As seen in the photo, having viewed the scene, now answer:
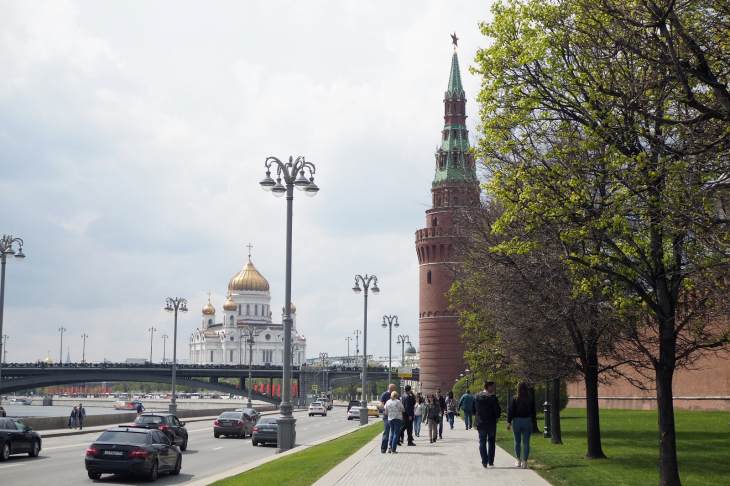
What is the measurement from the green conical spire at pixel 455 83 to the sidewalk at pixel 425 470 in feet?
261

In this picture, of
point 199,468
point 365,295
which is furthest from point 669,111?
point 365,295

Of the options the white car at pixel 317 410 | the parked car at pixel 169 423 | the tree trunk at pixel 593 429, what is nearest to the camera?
the tree trunk at pixel 593 429

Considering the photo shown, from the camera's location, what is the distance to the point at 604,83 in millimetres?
14625

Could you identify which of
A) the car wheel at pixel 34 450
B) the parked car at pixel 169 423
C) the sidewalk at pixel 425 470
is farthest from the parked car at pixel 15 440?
the sidewalk at pixel 425 470

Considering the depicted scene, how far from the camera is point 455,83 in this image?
338 feet

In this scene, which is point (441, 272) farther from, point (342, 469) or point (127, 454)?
point (342, 469)

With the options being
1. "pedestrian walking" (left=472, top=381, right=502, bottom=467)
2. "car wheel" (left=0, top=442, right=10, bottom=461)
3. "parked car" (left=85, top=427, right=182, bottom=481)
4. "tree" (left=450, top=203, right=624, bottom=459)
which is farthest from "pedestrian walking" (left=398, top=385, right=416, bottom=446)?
"car wheel" (left=0, top=442, right=10, bottom=461)

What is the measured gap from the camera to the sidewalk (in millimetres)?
17297

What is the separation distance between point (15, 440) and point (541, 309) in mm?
16510

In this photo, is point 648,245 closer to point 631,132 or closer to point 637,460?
point 631,132

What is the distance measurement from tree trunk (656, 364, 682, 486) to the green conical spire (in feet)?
290

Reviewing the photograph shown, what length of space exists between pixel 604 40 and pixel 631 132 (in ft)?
5.51

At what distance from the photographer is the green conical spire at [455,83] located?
10200 cm

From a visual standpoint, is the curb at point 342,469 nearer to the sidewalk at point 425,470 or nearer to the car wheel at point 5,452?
the sidewalk at point 425,470
